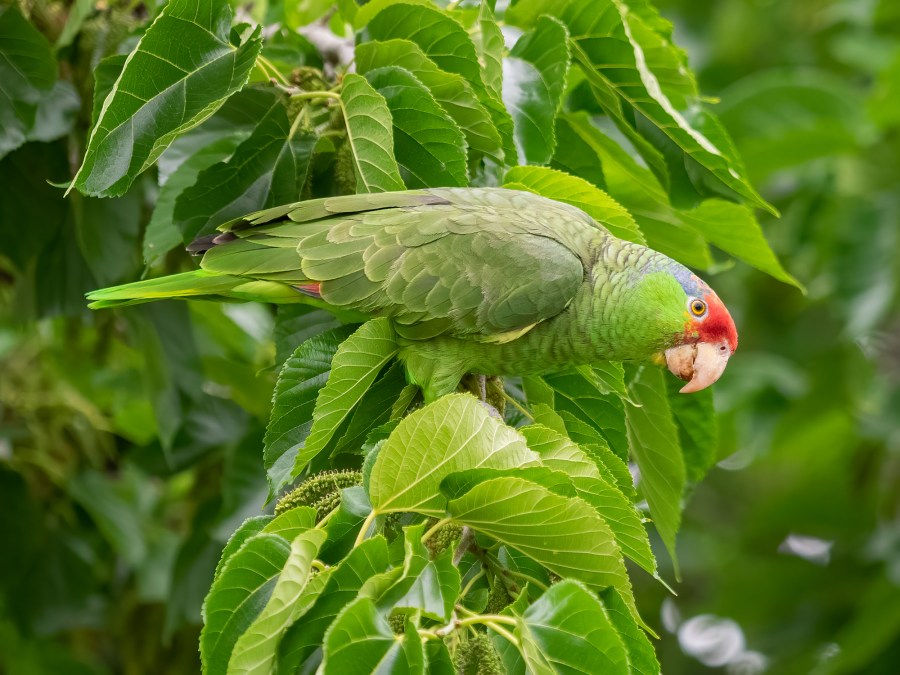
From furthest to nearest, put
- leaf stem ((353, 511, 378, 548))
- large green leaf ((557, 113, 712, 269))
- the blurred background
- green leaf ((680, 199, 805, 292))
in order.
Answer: the blurred background < large green leaf ((557, 113, 712, 269)) < green leaf ((680, 199, 805, 292)) < leaf stem ((353, 511, 378, 548))

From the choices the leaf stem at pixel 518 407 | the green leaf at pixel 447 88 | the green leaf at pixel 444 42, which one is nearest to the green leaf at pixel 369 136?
the green leaf at pixel 447 88

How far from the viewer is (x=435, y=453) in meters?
1.53

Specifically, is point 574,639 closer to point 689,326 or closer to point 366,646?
point 366,646

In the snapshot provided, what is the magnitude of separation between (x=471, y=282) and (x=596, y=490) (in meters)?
0.62

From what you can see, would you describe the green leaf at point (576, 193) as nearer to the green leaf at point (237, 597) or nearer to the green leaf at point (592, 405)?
the green leaf at point (592, 405)

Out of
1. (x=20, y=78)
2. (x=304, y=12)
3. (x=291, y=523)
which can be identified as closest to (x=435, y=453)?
(x=291, y=523)

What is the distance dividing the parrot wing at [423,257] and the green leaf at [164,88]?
0.80 feet

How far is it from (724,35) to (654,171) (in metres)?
4.05

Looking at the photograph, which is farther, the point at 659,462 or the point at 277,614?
the point at 659,462

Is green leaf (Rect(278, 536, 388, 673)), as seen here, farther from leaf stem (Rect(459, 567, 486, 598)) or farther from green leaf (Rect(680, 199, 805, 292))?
green leaf (Rect(680, 199, 805, 292))

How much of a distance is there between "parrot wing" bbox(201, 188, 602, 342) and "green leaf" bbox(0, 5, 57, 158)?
0.61m

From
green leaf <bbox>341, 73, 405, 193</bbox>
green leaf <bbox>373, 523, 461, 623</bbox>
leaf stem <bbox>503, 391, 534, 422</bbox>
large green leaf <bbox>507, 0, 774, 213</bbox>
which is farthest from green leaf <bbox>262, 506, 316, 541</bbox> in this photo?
large green leaf <bbox>507, 0, 774, 213</bbox>

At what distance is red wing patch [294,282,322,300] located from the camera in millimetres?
2020

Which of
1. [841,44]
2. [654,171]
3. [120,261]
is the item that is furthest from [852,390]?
[120,261]
